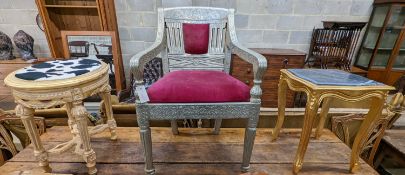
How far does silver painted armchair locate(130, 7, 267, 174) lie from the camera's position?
3.02 feet

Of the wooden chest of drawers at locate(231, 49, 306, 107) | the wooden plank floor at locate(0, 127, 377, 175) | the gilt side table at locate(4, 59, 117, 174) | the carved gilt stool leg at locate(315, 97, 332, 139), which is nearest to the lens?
the gilt side table at locate(4, 59, 117, 174)

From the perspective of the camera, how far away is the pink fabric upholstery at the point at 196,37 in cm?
126

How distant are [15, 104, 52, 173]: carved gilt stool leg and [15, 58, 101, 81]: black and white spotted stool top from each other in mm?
166

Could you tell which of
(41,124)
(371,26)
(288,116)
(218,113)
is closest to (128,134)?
(41,124)

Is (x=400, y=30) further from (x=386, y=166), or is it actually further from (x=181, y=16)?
(x=181, y=16)

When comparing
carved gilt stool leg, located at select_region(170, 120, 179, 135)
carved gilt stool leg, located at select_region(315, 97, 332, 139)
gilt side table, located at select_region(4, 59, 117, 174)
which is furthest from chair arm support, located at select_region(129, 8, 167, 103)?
carved gilt stool leg, located at select_region(315, 97, 332, 139)

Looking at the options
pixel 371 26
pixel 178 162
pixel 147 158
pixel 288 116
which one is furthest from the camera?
pixel 371 26

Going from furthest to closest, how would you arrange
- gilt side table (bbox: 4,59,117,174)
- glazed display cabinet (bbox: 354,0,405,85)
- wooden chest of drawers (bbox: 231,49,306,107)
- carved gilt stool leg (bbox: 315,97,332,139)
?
glazed display cabinet (bbox: 354,0,405,85) < wooden chest of drawers (bbox: 231,49,306,107) < carved gilt stool leg (bbox: 315,97,332,139) < gilt side table (bbox: 4,59,117,174)

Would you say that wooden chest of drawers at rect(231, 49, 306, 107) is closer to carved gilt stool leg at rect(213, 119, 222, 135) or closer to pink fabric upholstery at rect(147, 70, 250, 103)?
carved gilt stool leg at rect(213, 119, 222, 135)

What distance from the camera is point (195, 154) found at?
1.28 meters

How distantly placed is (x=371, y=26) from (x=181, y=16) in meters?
2.54

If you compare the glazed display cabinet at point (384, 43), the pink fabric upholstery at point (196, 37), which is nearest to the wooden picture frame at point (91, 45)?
the pink fabric upholstery at point (196, 37)

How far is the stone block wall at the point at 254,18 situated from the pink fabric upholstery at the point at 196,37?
3.87ft

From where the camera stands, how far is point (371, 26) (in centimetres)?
244
